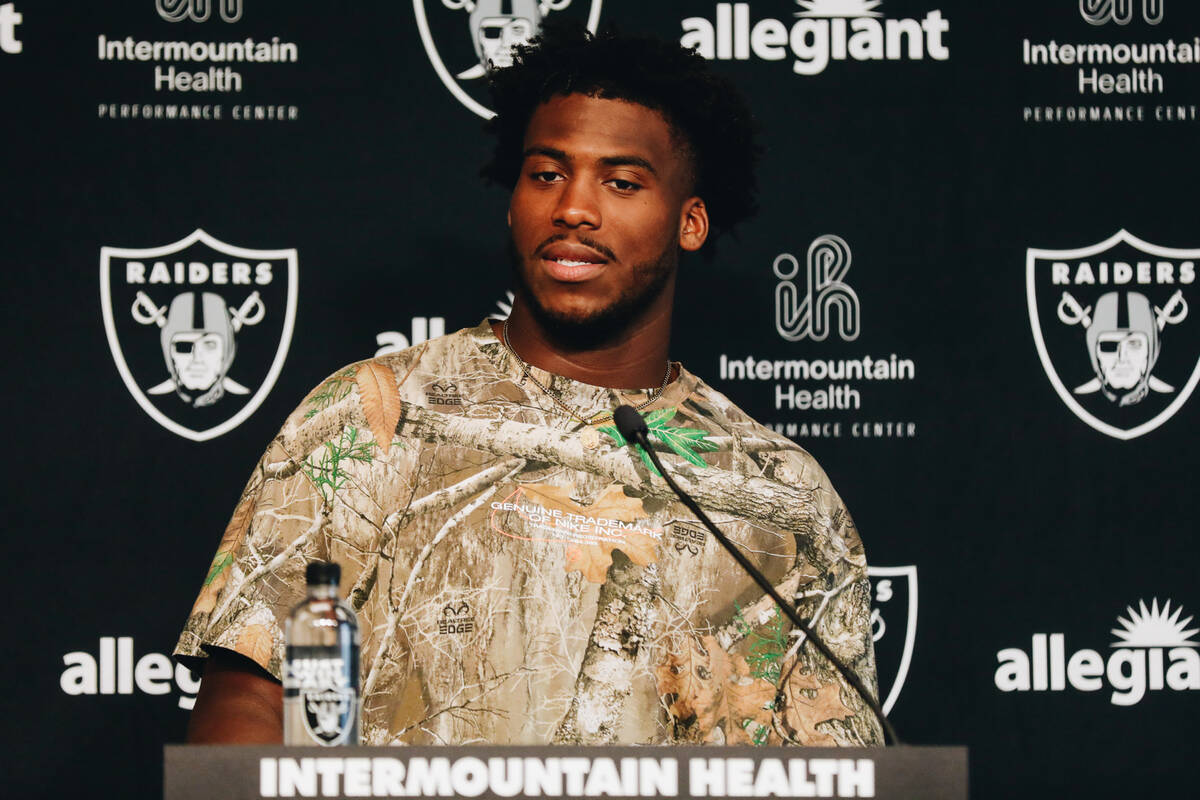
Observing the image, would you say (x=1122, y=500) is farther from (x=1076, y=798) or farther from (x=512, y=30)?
(x=512, y=30)

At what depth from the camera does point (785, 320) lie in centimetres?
263

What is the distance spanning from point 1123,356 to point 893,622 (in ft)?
2.14

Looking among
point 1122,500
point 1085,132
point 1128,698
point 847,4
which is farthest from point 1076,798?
point 847,4

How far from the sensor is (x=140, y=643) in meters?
2.48

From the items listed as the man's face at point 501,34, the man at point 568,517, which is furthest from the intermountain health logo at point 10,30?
the man at point 568,517

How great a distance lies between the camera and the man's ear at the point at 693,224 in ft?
7.26

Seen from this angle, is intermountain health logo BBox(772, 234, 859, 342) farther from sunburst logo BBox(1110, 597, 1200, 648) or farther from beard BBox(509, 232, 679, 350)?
sunburst logo BBox(1110, 597, 1200, 648)

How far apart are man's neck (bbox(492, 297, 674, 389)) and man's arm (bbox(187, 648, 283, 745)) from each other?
2.03 ft

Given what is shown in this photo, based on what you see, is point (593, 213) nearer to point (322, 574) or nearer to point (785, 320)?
point (785, 320)

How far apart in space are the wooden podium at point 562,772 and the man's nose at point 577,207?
3.45 ft

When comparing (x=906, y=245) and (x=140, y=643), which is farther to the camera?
(x=906, y=245)

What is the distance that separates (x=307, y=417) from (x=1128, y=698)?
1557mm

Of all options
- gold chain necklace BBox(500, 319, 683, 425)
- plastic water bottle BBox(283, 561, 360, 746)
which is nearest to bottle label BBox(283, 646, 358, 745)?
plastic water bottle BBox(283, 561, 360, 746)

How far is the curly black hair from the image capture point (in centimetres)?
214
